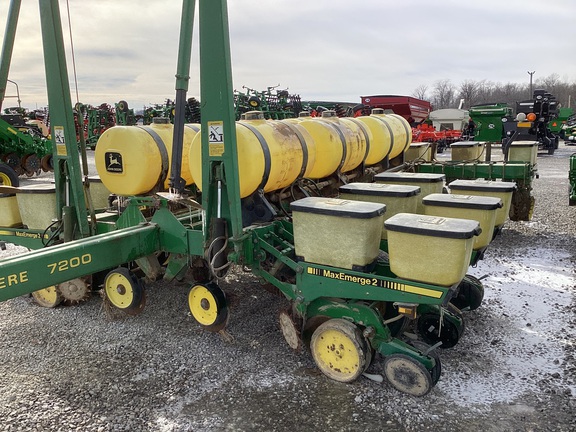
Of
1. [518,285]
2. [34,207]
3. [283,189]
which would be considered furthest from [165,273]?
[518,285]

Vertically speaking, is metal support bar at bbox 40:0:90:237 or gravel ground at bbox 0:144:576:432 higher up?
metal support bar at bbox 40:0:90:237

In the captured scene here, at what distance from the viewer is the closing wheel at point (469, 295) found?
15.4 ft

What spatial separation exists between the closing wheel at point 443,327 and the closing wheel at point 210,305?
5.90 ft

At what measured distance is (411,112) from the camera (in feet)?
76.0

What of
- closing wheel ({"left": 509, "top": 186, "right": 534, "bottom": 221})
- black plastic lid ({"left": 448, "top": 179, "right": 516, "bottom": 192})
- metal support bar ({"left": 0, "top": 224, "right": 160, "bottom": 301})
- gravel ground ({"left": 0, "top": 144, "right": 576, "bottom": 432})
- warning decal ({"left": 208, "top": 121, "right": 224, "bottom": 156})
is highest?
warning decal ({"left": 208, "top": 121, "right": 224, "bottom": 156})

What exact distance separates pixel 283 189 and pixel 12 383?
2.92m

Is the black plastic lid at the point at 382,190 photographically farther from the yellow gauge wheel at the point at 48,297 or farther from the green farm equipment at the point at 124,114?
the green farm equipment at the point at 124,114

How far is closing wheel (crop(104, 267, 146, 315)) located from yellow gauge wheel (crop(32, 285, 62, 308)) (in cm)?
101

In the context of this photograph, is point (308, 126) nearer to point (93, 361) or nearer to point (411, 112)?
point (93, 361)

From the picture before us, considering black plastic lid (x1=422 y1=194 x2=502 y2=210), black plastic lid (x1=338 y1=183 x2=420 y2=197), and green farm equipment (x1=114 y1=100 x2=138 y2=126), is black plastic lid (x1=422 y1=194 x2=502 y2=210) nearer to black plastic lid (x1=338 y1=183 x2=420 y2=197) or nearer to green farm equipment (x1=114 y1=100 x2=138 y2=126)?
black plastic lid (x1=338 y1=183 x2=420 y2=197)

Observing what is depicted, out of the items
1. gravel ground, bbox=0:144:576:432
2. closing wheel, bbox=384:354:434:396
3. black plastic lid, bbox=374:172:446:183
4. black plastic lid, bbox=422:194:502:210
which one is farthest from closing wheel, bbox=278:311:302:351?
black plastic lid, bbox=374:172:446:183

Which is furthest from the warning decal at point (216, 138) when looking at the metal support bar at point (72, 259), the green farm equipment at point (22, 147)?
the green farm equipment at point (22, 147)

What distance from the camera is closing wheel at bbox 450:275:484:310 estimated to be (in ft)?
15.4

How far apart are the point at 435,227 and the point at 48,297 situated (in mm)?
4193
